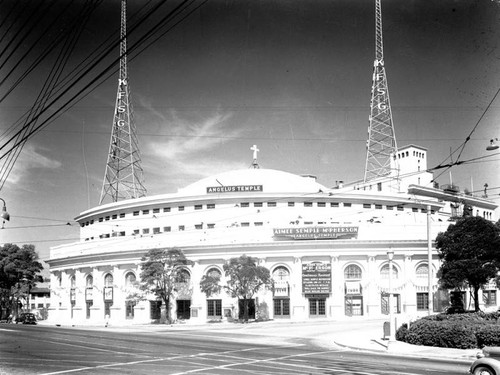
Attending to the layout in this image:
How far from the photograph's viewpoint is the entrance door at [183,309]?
58969 millimetres

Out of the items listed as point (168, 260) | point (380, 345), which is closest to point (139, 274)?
point (168, 260)

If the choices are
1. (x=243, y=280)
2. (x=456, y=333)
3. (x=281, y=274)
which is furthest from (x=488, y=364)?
(x=281, y=274)

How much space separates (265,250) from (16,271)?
1615 inches

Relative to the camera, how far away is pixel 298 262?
188 ft

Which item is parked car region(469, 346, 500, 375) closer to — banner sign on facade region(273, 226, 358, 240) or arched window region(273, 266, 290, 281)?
banner sign on facade region(273, 226, 358, 240)

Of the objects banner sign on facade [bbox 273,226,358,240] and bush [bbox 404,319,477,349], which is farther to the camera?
banner sign on facade [bbox 273,226,358,240]

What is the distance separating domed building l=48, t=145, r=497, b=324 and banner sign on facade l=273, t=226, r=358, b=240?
109mm

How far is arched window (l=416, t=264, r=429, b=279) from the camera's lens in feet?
190

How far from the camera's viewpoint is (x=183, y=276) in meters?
58.8

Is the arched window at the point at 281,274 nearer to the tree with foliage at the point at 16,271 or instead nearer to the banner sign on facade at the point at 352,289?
the banner sign on facade at the point at 352,289

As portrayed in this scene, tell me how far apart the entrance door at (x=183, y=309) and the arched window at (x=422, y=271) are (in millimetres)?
25446

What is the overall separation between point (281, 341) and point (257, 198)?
3921 cm

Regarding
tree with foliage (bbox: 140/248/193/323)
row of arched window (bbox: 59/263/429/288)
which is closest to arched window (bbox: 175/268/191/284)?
row of arched window (bbox: 59/263/429/288)

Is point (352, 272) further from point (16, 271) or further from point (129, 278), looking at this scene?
point (16, 271)
